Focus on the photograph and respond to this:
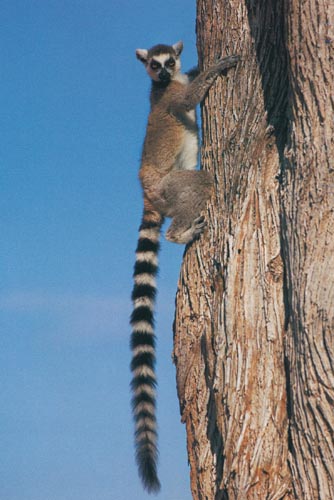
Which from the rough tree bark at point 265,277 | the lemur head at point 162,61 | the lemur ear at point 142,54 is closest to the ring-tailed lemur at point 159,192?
the lemur head at point 162,61

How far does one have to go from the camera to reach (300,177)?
4.47 meters

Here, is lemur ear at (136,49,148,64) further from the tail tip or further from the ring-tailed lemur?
the tail tip

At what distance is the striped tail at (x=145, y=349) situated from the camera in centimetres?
513

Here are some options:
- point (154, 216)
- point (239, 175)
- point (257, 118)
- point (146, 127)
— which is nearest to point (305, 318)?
point (239, 175)

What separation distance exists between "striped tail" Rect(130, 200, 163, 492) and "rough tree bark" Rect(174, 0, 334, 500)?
1.18 ft

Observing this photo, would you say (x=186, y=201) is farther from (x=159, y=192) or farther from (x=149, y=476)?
(x=149, y=476)

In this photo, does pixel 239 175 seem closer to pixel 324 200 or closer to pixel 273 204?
pixel 273 204

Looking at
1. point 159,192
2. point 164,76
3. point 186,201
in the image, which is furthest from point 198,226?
point 164,76

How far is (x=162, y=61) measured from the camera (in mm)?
7574

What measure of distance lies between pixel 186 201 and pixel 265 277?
135 cm

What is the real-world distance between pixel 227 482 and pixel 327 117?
2513mm

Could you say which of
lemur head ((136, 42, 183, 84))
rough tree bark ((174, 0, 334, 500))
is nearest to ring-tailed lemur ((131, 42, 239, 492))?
lemur head ((136, 42, 183, 84))

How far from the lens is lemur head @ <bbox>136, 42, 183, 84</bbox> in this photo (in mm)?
7461

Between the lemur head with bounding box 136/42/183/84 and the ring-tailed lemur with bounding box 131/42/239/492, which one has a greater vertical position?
the lemur head with bounding box 136/42/183/84
